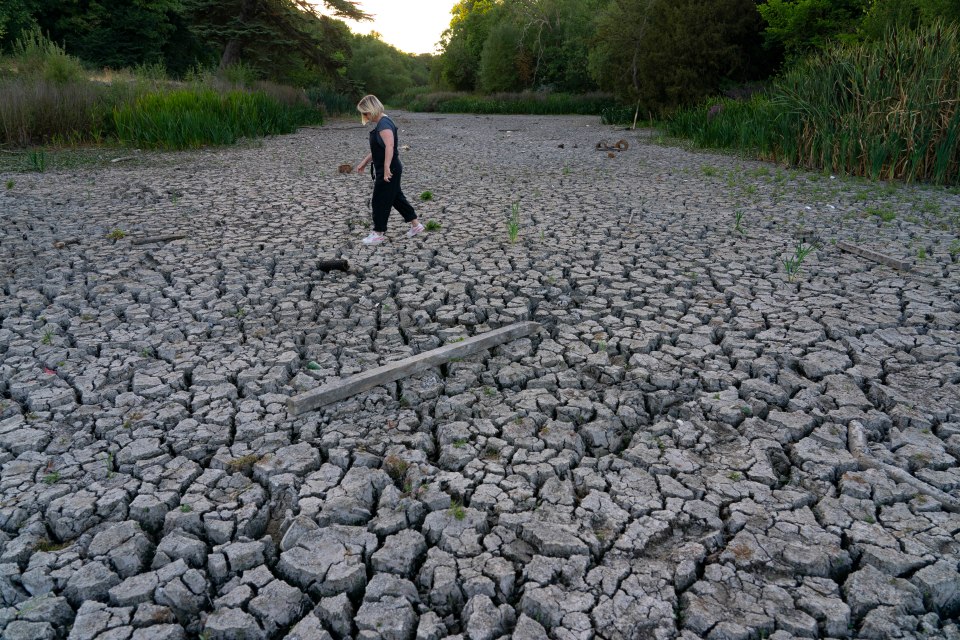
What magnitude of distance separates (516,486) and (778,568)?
0.96m

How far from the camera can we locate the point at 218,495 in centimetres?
243

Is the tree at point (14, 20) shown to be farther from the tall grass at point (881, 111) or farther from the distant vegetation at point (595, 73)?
the tall grass at point (881, 111)

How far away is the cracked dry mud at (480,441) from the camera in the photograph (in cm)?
195

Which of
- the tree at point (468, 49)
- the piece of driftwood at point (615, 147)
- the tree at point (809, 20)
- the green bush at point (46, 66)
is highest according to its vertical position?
the tree at point (468, 49)

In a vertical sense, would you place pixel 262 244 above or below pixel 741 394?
above

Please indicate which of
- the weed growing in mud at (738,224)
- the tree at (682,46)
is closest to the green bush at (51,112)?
the weed growing in mud at (738,224)

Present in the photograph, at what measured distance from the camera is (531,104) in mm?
30453

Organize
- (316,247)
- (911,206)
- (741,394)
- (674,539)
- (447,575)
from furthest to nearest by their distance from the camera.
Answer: (911,206) < (316,247) < (741,394) < (674,539) < (447,575)

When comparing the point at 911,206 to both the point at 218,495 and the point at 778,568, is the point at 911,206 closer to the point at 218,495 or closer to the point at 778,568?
the point at 778,568

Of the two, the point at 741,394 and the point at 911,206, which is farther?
the point at 911,206

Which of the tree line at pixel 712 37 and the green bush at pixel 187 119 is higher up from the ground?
the tree line at pixel 712 37

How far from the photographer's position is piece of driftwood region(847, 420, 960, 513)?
235cm

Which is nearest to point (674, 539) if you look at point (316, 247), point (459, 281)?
point (459, 281)

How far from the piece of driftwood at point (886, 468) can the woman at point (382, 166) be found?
4216 millimetres
